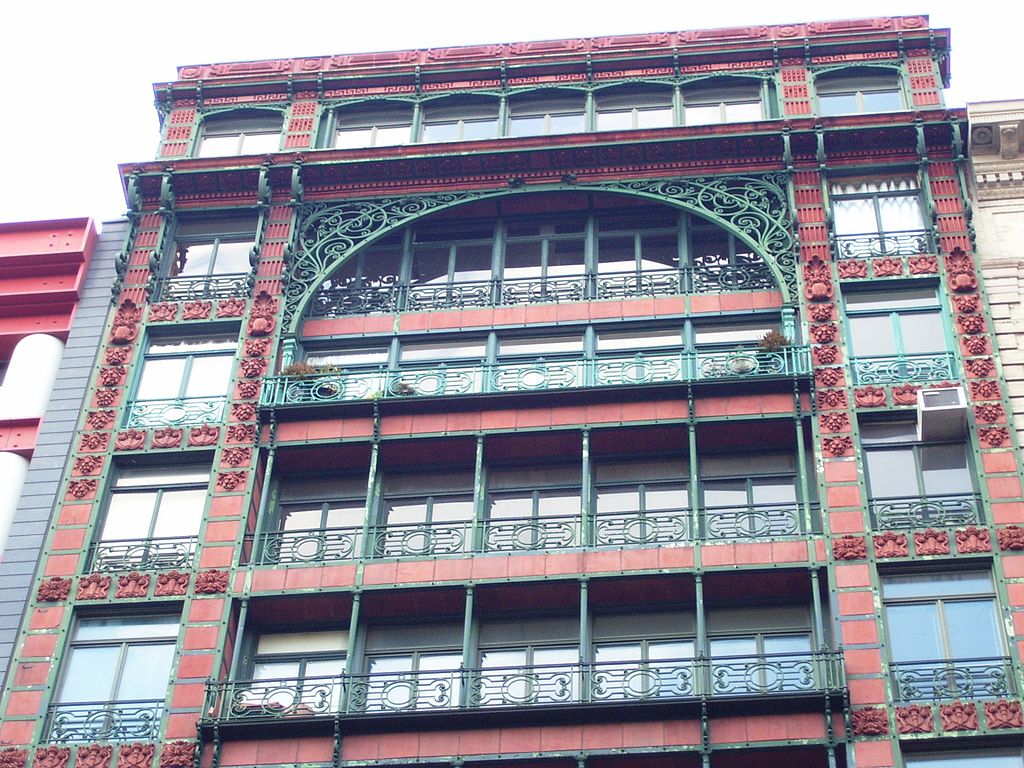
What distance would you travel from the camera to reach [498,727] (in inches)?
1095

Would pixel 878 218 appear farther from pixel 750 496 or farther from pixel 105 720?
pixel 105 720

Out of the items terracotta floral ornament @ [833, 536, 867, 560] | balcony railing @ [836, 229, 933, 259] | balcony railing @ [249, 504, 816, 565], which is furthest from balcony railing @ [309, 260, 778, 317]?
terracotta floral ornament @ [833, 536, 867, 560]

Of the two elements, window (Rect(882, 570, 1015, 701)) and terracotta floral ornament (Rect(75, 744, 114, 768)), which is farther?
terracotta floral ornament (Rect(75, 744, 114, 768))

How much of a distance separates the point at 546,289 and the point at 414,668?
383 inches

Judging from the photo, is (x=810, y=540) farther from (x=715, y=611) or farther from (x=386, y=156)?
(x=386, y=156)

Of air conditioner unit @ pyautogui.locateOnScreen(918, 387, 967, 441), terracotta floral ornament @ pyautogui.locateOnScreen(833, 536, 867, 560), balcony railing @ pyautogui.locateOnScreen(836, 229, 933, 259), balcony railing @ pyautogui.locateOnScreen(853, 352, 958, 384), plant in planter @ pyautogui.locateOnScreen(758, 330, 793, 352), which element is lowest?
terracotta floral ornament @ pyautogui.locateOnScreen(833, 536, 867, 560)

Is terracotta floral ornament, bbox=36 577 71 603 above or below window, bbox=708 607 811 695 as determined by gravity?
above

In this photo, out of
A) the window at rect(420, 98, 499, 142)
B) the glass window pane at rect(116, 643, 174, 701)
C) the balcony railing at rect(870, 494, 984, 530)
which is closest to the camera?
the glass window pane at rect(116, 643, 174, 701)

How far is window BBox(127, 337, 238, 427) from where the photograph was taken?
111 feet

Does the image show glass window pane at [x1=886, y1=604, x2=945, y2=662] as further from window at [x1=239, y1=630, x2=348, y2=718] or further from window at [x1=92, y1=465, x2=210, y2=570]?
window at [x1=92, y1=465, x2=210, y2=570]

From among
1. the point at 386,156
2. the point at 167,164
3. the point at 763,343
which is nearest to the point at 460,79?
the point at 386,156

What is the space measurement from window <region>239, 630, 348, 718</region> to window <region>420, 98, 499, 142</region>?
1390 centimetres

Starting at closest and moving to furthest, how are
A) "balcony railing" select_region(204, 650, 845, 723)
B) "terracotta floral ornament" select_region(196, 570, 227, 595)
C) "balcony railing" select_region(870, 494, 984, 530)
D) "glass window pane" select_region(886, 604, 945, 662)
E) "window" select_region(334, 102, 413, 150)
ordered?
1. "balcony railing" select_region(204, 650, 845, 723)
2. "glass window pane" select_region(886, 604, 945, 662)
3. "balcony railing" select_region(870, 494, 984, 530)
4. "terracotta floral ornament" select_region(196, 570, 227, 595)
5. "window" select_region(334, 102, 413, 150)

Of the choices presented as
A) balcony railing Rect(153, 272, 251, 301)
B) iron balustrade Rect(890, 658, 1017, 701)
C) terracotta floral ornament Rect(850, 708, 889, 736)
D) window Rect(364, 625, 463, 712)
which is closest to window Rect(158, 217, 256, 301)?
balcony railing Rect(153, 272, 251, 301)
